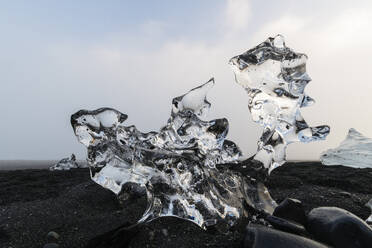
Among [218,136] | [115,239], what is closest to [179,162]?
[218,136]

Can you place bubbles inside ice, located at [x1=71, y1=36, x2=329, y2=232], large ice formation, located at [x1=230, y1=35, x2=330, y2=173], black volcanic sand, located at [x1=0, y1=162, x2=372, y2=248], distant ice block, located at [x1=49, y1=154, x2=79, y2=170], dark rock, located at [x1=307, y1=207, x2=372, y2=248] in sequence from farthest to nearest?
distant ice block, located at [x1=49, y1=154, x2=79, y2=170] → large ice formation, located at [x1=230, y1=35, x2=330, y2=173] → bubbles inside ice, located at [x1=71, y1=36, x2=329, y2=232] → black volcanic sand, located at [x1=0, y1=162, x2=372, y2=248] → dark rock, located at [x1=307, y1=207, x2=372, y2=248]

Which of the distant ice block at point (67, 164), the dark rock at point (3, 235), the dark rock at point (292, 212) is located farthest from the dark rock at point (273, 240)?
the distant ice block at point (67, 164)

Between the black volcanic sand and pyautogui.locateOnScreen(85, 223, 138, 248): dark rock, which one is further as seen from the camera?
the black volcanic sand

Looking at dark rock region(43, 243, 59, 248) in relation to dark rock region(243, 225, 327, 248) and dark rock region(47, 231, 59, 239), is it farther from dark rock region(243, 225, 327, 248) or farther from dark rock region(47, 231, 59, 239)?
dark rock region(243, 225, 327, 248)

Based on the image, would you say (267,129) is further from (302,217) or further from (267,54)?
(302,217)

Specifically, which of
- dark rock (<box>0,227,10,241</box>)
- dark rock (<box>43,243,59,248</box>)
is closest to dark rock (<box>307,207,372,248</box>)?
dark rock (<box>43,243,59,248</box>)

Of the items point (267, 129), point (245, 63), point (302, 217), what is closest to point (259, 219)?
point (302, 217)

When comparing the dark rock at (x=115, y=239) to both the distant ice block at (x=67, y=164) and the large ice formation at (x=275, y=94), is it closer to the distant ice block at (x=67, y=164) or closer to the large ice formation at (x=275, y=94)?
the large ice formation at (x=275, y=94)

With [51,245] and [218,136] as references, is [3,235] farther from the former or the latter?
[218,136]
